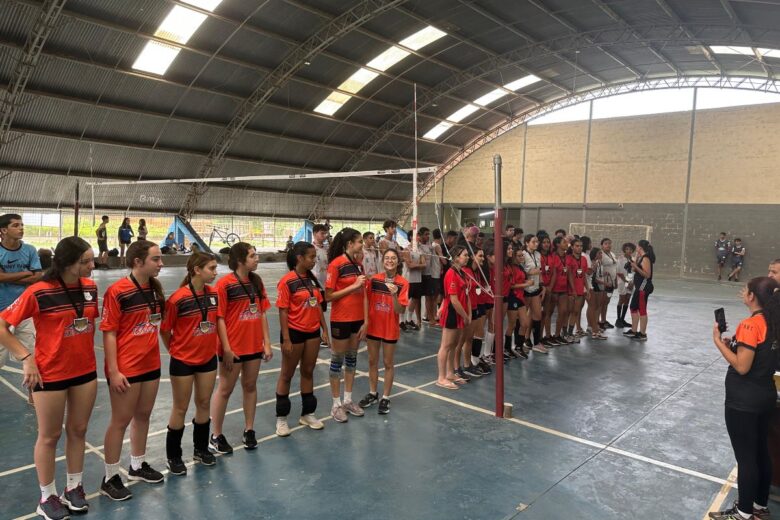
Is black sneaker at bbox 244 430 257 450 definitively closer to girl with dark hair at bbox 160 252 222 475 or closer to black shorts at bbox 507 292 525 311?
girl with dark hair at bbox 160 252 222 475

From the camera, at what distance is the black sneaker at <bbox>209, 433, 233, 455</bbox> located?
3713mm

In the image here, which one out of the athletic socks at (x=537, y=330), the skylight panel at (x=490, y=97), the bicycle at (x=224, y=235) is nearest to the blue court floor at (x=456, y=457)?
the athletic socks at (x=537, y=330)

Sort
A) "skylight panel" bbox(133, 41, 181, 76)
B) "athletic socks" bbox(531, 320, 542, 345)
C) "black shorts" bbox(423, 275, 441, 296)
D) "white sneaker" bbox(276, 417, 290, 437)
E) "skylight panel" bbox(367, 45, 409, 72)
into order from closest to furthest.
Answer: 1. "white sneaker" bbox(276, 417, 290, 437)
2. "athletic socks" bbox(531, 320, 542, 345)
3. "black shorts" bbox(423, 275, 441, 296)
4. "skylight panel" bbox(133, 41, 181, 76)
5. "skylight panel" bbox(367, 45, 409, 72)

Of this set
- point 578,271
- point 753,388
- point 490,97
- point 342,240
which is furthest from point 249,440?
point 490,97

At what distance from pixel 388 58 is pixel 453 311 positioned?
16.4m

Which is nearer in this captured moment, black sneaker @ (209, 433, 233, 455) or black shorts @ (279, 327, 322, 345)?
black sneaker @ (209, 433, 233, 455)

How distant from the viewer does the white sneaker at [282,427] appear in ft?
13.3

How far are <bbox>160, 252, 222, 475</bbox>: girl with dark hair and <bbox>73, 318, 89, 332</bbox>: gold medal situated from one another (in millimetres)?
451

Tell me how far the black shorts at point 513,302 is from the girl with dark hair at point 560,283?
44.1 inches

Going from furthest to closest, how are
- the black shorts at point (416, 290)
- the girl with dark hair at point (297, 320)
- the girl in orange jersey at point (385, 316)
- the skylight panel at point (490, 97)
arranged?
1. the skylight panel at point (490, 97)
2. the black shorts at point (416, 290)
3. the girl in orange jersey at point (385, 316)
4. the girl with dark hair at point (297, 320)

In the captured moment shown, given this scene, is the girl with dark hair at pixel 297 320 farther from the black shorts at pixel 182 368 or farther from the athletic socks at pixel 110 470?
the athletic socks at pixel 110 470

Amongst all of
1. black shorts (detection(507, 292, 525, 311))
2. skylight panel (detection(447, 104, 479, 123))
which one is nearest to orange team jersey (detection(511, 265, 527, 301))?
black shorts (detection(507, 292, 525, 311))

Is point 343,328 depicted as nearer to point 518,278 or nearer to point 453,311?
point 453,311

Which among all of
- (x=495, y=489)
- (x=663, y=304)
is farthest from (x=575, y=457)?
(x=663, y=304)
